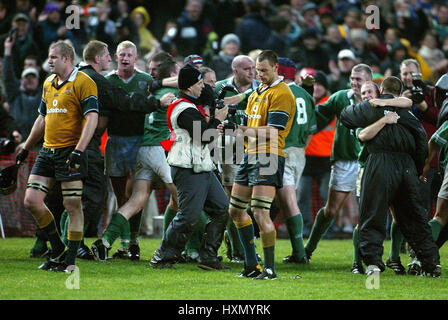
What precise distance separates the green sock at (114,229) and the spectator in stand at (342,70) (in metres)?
5.71

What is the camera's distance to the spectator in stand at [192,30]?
55.1ft

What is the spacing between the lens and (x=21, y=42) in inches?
595

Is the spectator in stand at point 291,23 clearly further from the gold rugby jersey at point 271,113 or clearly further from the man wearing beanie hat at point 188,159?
the gold rugby jersey at point 271,113

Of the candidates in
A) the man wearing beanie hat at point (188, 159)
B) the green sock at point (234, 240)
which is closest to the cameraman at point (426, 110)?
the green sock at point (234, 240)

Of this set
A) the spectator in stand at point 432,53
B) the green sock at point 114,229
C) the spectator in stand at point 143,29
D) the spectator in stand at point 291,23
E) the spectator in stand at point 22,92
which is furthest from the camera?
the spectator in stand at point 291,23

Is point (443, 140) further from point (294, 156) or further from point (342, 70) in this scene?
point (342, 70)

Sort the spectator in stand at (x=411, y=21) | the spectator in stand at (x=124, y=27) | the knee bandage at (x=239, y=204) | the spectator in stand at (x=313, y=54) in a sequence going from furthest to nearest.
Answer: the spectator in stand at (x=411, y=21), the spectator in stand at (x=313, y=54), the spectator in stand at (x=124, y=27), the knee bandage at (x=239, y=204)

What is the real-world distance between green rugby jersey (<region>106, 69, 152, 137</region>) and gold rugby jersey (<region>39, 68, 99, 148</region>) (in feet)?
5.26

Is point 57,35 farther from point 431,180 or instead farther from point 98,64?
point 431,180

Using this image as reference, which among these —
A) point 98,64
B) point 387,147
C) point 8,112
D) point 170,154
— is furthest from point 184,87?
point 8,112

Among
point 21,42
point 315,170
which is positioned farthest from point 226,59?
point 21,42

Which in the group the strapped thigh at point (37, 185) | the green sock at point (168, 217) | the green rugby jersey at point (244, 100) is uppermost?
the green rugby jersey at point (244, 100)

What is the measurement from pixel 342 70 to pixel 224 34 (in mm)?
3876

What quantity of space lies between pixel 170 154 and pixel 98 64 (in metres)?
1.69
